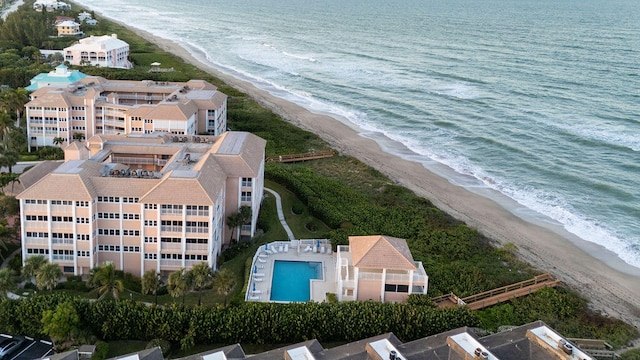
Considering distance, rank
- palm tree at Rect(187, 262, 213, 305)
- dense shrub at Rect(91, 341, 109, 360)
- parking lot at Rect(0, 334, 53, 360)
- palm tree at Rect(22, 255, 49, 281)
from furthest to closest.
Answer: palm tree at Rect(22, 255, 49, 281) → palm tree at Rect(187, 262, 213, 305) → parking lot at Rect(0, 334, 53, 360) → dense shrub at Rect(91, 341, 109, 360)

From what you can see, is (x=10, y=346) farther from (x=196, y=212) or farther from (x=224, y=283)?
(x=196, y=212)

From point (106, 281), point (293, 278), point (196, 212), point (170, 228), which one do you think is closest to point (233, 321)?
point (106, 281)

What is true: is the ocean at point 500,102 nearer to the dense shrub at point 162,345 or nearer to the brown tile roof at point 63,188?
the dense shrub at point 162,345

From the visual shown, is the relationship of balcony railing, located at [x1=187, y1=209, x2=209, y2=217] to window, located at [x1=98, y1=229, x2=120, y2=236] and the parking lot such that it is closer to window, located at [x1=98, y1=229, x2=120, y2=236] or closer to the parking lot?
window, located at [x1=98, y1=229, x2=120, y2=236]

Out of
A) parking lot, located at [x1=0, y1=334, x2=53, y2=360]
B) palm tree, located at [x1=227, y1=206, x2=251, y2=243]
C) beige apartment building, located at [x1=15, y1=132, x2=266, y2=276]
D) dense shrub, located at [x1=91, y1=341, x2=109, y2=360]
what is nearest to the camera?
dense shrub, located at [x1=91, y1=341, x2=109, y2=360]

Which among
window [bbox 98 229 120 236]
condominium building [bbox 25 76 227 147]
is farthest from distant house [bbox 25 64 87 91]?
Result: window [bbox 98 229 120 236]

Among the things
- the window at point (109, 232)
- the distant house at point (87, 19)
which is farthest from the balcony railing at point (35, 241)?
the distant house at point (87, 19)
